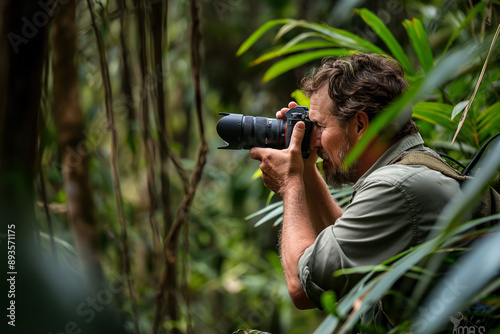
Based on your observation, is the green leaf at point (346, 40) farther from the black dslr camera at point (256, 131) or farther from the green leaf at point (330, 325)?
the green leaf at point (330, 325)

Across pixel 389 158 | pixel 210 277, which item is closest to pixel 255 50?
pixel 210 277

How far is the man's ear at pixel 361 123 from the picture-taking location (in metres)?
1.20

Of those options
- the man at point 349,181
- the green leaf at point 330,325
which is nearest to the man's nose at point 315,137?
the man at point 349,181

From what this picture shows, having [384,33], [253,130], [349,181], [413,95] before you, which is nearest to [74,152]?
[253,130]

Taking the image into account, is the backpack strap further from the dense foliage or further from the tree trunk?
the tree trunk

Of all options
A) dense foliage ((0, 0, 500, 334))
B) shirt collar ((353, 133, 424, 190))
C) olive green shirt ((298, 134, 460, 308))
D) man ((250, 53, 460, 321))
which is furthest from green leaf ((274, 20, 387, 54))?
olive green shirt ((298, 134, 460, 308))

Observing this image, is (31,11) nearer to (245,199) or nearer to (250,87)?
(245,199)

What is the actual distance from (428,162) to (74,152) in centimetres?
107

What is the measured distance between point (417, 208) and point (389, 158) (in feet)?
0.68

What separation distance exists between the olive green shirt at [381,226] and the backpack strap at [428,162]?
2cm

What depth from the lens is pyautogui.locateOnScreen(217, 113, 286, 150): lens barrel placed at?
1.32m

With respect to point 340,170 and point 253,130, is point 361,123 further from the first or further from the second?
point 253,130

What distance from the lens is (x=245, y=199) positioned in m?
3.03

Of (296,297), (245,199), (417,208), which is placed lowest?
(245,199)
